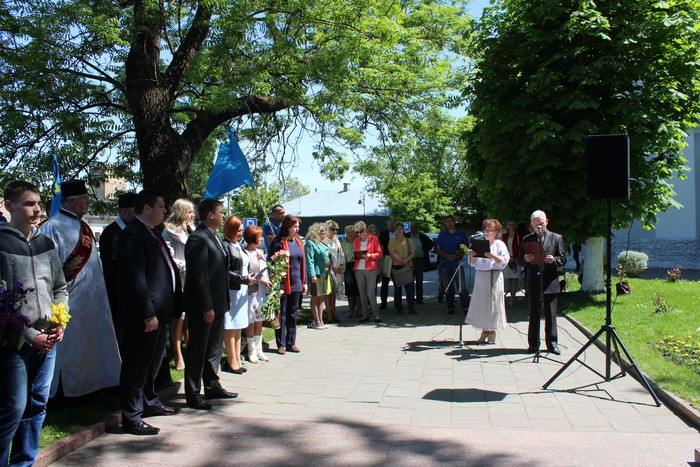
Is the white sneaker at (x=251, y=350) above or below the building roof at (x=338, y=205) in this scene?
below

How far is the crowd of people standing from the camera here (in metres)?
4.05

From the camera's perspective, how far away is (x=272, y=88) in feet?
36.3

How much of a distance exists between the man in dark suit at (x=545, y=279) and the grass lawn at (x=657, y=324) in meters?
1.13

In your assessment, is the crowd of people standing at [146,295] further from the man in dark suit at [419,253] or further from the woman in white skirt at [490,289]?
the man in dark suit at [419,253]

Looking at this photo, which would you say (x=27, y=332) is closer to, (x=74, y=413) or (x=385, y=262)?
(x=74, y=413)

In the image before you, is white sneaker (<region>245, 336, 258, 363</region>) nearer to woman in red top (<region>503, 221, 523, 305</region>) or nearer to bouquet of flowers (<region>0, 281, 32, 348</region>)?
bouquet of flowers (<region>0, 281, 32, 348</region>)

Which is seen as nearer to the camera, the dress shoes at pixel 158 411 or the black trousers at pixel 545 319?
the dress shoes at pixel 158 411

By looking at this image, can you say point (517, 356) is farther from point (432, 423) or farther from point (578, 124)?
point (578, 124)

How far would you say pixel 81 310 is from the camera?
5.70 metres

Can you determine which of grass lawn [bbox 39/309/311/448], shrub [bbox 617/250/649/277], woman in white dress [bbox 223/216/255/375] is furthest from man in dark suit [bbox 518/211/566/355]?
shrub [bbox 617/250/649/277]

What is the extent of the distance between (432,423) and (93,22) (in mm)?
7708

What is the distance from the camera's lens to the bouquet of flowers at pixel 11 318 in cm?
355

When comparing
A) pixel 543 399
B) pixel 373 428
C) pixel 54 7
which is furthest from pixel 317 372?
pixel 54 7

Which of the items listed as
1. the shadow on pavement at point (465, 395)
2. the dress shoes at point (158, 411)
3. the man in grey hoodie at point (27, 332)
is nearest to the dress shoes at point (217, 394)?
the dress shoes at point (158, 411)
